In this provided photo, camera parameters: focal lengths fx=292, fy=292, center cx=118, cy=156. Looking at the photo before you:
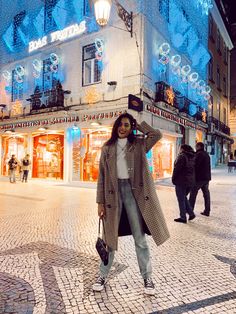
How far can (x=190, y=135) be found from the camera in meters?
19.9

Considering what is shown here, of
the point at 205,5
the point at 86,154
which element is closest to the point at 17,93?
the point at 86,154

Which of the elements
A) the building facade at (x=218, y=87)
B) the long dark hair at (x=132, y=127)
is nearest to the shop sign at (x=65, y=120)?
the long dark hair at (x=132, y=127)

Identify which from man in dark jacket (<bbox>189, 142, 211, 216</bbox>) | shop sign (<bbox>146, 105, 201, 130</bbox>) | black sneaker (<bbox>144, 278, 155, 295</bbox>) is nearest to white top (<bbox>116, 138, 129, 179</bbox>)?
black sneaker (<bbox>144, 278, 155, 295</bbox>)

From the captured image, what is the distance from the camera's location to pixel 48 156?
17578 mm

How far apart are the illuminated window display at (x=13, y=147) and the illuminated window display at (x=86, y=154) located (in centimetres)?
446

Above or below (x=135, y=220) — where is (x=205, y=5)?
above

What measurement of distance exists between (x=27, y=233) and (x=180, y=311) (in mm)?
3495

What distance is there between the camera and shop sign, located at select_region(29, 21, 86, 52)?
1593cm

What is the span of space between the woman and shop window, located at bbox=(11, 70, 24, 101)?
→ 17.3 meters

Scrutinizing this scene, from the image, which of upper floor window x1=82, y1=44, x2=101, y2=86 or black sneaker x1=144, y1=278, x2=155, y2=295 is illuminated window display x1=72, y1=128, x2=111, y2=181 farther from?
black sneaker x1=144, y1=278, x2=155, y2=295

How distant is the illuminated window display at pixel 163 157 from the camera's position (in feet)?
52.2

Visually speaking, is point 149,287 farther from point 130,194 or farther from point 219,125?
point 219,125

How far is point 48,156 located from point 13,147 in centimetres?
336

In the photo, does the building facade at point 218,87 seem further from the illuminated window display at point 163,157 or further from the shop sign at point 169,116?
the illuminated window display at point 163,157
